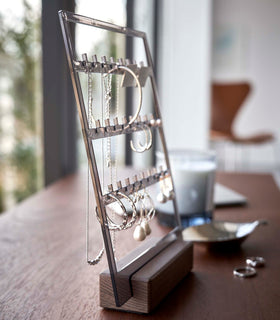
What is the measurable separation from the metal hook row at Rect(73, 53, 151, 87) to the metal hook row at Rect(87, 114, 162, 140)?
5cm

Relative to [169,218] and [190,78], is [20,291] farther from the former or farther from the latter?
[190,78]

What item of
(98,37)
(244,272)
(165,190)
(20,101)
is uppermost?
(98,37)

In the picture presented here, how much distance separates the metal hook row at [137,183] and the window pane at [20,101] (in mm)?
970

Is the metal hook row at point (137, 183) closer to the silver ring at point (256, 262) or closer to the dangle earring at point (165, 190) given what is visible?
the dangle earring at point (165, 190)

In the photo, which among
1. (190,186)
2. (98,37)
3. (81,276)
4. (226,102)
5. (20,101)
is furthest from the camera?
(226,102)

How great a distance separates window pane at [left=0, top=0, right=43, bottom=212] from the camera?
5.24 feet

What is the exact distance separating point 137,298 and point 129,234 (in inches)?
13.5

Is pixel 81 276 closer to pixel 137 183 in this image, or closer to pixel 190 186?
pixel 137 183

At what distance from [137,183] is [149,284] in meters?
0.13

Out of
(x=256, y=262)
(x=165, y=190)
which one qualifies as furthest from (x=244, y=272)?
(x=165, y=190)

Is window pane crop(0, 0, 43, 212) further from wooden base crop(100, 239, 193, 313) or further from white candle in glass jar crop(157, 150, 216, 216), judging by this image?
wooden base crop(100, 239, 193, 313)

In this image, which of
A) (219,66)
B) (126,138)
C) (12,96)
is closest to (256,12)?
(219,66)

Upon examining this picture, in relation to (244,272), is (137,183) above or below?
above

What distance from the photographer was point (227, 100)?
17.9 ft
